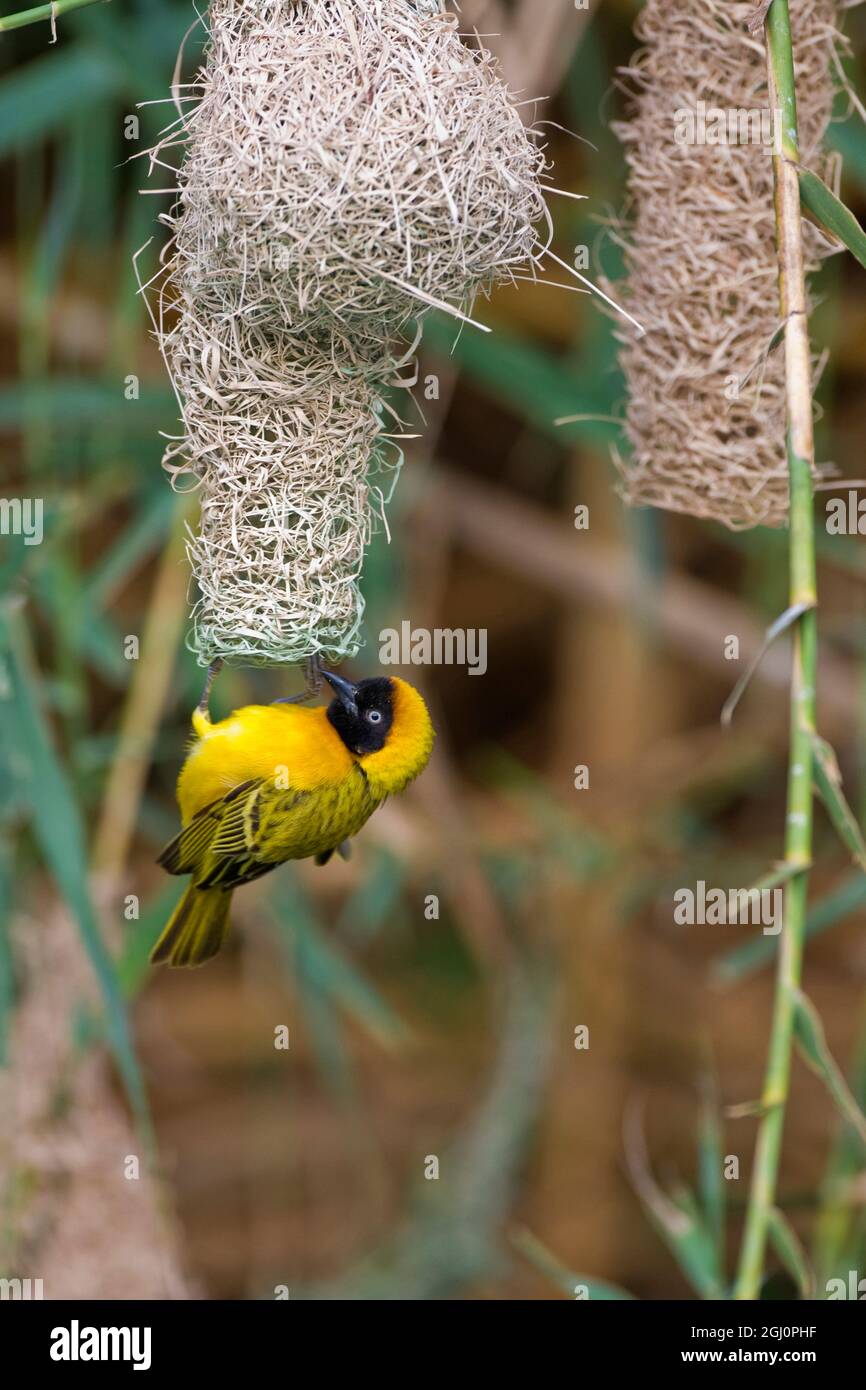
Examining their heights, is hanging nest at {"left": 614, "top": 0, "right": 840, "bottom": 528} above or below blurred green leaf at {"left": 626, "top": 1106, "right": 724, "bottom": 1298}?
above

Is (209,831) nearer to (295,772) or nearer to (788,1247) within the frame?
(295,772)

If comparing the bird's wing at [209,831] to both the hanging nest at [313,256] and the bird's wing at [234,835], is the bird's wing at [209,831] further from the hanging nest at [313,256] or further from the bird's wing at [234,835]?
the hanging nest at [313,256]

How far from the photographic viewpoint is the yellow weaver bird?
202cm

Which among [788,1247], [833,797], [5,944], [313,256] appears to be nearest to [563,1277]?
[788,1247]

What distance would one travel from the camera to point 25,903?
123 inches

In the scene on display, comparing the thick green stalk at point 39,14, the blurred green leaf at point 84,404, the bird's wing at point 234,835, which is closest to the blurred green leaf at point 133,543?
the blurred green leaf at point 84,404

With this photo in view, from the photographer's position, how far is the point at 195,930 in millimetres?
2375

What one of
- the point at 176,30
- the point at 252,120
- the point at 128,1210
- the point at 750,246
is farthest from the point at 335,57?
the point at 128,1210

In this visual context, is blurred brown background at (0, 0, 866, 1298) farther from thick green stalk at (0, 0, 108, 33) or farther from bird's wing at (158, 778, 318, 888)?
thick green stalk at (0, 0, 108, 33)

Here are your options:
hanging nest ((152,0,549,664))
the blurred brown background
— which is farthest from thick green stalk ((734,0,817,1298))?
the blurred brown background

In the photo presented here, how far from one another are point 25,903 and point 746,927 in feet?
10.4

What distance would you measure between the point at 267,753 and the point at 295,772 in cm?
6

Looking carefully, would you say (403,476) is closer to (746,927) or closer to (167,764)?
(167,764)

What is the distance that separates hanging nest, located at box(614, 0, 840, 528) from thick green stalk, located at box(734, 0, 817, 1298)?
480mm
